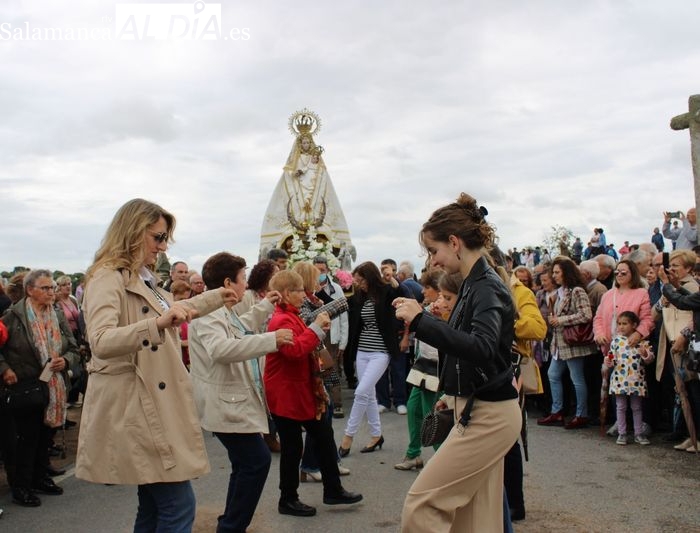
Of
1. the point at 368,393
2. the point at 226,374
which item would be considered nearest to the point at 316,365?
the point at 226,374

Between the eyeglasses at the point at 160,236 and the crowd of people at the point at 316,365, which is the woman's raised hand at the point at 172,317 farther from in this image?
the eyeglasses at the point at 160,236

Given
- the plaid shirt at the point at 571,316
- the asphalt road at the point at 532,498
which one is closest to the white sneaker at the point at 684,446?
the asphalt road at the point at 532,498

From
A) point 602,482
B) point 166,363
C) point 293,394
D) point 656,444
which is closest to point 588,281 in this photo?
point 656,444

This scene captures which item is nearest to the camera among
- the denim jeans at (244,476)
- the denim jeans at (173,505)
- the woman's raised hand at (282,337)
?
the denim jeans at (173,505)

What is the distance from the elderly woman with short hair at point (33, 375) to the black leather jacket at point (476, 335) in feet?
14.3

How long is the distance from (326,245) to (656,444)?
267 inches

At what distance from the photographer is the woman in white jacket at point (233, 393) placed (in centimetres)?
467

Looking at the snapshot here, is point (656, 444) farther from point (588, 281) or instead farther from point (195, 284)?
point (195, 284)

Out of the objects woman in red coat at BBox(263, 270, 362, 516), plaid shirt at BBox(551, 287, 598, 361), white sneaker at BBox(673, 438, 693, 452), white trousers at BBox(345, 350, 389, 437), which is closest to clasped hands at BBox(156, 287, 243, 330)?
woman in red coat at BBox(263, 270, 362, 516)

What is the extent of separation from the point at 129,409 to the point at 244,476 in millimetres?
1675

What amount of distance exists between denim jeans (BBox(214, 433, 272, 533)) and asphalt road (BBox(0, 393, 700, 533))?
58cm

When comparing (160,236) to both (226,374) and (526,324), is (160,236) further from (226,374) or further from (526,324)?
(526,324)

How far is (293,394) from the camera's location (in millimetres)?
5590

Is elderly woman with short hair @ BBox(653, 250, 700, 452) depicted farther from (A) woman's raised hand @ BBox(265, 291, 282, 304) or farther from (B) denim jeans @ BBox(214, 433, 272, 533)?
(B) denim jeans @ BBox(214, 433, 272, 533)
